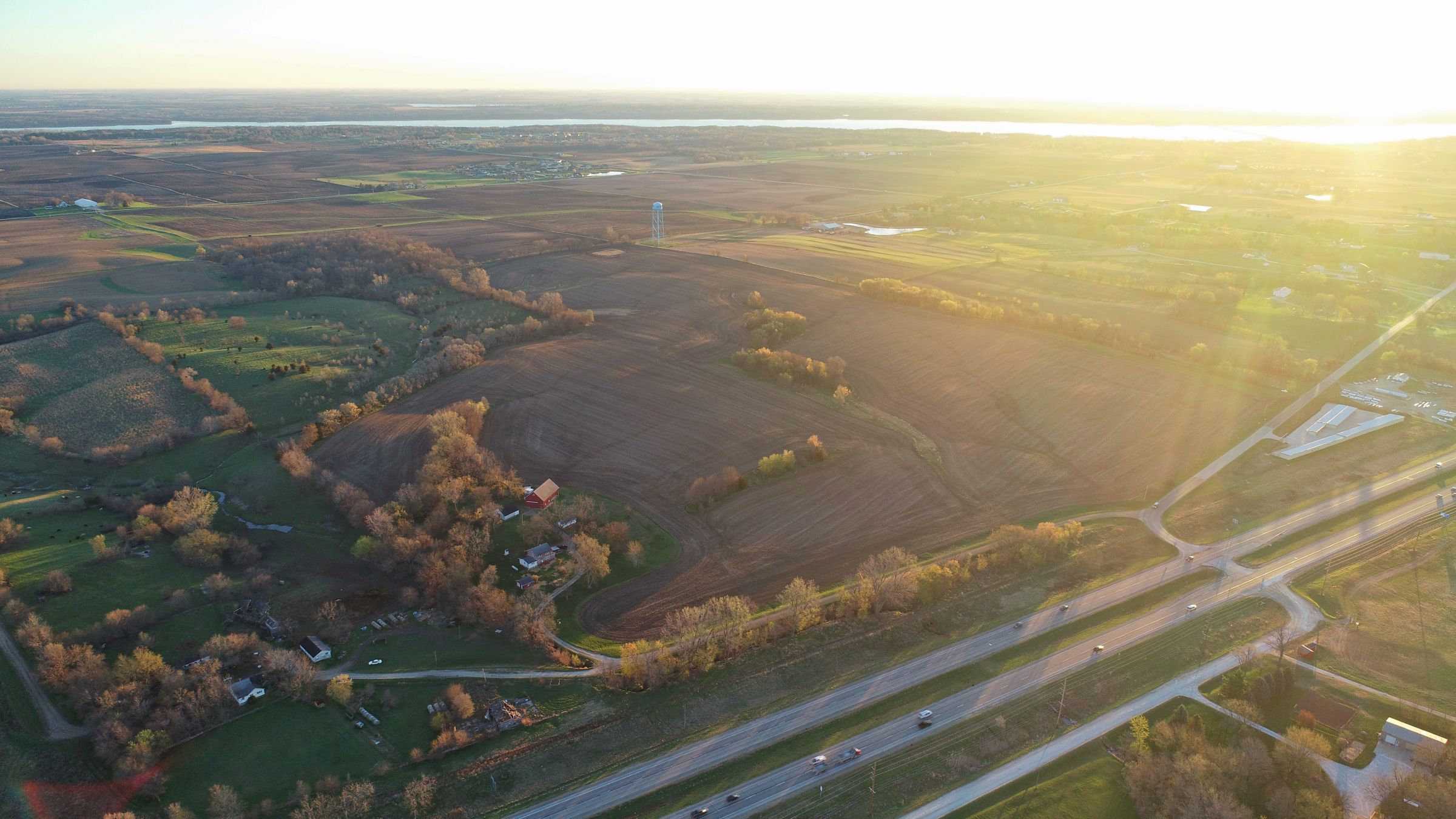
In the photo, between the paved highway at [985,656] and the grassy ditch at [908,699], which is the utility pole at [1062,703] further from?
the grassy ditch at [908,699]

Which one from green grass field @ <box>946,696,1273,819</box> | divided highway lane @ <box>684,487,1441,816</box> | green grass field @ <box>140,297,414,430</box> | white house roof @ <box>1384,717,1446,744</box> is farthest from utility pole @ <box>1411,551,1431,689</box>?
green grass field @ <box>140,297,414,430</box>

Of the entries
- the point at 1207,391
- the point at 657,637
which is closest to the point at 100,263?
the point at 657,637

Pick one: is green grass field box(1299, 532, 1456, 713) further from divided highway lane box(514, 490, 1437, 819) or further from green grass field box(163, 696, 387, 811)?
green grass field box(163, 696, 387, 811)

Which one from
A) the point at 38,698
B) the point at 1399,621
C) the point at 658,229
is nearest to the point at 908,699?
the point at 1399,621

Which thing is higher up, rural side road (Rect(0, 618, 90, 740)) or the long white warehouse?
the long white warehouse

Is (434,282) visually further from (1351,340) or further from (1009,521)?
(1351,340)

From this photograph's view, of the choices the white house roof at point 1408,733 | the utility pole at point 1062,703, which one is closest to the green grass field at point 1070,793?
the utility pole at point 1062,703
